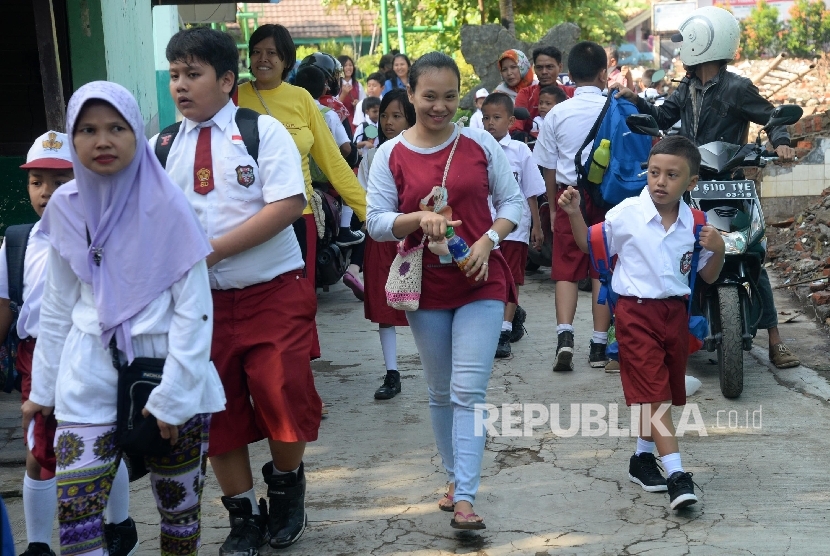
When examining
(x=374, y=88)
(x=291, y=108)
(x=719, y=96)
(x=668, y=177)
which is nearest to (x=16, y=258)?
(x=291, y=108)

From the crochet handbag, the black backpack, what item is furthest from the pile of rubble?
the black backpack

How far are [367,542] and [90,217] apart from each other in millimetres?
1825

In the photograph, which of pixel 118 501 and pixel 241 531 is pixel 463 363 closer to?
pixel 241 531

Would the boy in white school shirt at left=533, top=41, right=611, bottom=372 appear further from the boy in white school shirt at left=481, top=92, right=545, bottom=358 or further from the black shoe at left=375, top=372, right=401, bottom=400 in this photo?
the black shoe at left=375, top=372, right=401, bottom=400

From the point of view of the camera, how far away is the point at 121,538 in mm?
4219

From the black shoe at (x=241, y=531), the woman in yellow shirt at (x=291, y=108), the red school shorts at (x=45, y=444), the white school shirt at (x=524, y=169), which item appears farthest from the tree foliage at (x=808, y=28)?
the red school shorts at (x=45, y=444)

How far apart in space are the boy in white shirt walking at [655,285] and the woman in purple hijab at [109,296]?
2013 mm

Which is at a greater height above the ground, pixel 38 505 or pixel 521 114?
pixel 521 114

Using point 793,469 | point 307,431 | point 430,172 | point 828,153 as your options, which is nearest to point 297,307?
point 307,431

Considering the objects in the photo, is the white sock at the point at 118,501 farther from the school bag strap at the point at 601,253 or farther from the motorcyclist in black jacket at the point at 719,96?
the motorcyclist in black jacket at the point at 719,96

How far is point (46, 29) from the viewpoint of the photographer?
6312 mm

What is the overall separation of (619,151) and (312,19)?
131ft

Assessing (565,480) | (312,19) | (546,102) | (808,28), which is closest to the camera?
(565,480)

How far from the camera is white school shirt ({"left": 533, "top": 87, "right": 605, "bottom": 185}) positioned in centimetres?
762
